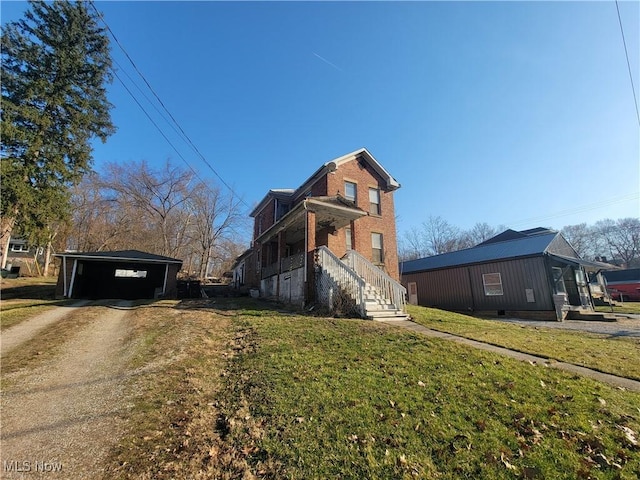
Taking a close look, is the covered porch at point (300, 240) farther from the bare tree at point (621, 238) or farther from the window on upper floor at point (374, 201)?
the bare tree at point (621, 238)

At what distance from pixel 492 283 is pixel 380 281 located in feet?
36.4

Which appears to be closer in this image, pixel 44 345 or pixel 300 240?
pixel 44 345

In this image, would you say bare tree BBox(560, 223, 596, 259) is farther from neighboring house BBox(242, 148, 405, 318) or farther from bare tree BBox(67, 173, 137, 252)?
bare tree BBox(67, 173, 137, 252)

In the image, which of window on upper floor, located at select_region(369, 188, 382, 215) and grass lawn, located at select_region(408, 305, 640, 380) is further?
window on upper floor, located at select_region(369, 188, 382, 215)

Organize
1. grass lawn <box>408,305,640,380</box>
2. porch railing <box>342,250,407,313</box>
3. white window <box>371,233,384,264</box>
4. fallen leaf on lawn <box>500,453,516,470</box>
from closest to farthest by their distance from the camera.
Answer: fallen leaf on lawn <box>500,453,516,470</box> → grass lawn <box>408,305,640,380</box> → porch railing <box>342,250,407,313</box> → white window <box>371,233,384,264</box>

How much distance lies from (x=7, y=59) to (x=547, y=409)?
91.6ft

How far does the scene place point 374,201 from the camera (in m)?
18.9

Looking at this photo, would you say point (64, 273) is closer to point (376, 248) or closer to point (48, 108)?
point (48, 108)

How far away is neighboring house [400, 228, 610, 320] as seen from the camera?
16.4 m

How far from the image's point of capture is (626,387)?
4664mm

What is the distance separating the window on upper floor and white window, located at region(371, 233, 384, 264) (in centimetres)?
157

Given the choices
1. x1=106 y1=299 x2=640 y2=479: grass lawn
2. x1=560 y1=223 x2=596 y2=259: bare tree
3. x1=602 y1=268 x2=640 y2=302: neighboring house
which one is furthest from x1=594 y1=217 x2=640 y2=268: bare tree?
x1=106 y1=299 x2=640 y2=479: grass lawn

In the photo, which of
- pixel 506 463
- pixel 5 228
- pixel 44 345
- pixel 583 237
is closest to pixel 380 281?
pixel 506 463

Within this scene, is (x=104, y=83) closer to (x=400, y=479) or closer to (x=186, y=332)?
(x=186, y=332)
